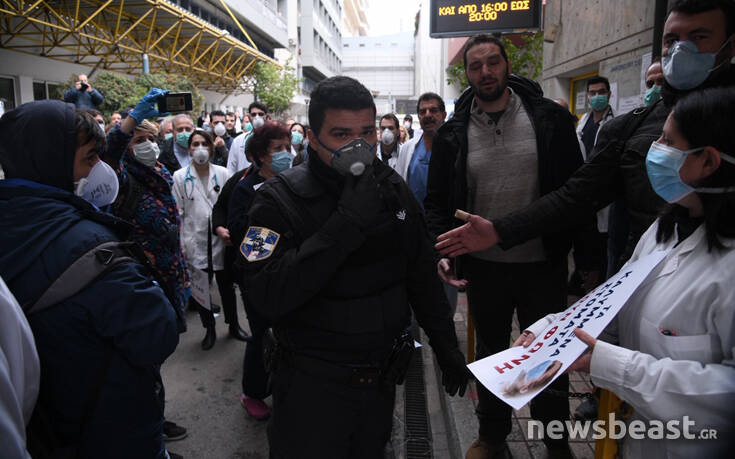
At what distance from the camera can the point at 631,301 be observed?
1.47 metres

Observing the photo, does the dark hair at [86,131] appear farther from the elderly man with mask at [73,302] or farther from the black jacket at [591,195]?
the black jacket at [591,195]

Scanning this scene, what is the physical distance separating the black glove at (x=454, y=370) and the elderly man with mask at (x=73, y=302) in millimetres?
1110

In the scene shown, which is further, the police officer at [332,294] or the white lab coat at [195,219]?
the white lab coat at [195,219]

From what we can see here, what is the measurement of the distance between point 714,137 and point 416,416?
2830 millimetres

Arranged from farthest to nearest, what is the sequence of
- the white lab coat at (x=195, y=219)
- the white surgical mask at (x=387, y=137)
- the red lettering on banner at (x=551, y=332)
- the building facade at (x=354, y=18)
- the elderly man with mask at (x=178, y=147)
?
the building facade at (x=354, y=18)
the white surgical mask at (x=387, y=137)
the elderly man with mask at (x=178, y=147)
the white lab coat at (x=195, y=219)
the red lettering on banner at (x=551, y=332)

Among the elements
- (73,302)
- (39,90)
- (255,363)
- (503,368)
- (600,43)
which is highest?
(39,90)

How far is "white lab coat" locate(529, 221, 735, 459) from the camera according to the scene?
1160 mm

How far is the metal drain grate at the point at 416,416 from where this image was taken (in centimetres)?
311

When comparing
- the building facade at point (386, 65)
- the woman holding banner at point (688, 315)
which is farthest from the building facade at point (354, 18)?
the woman holding banner at point (688, 315)

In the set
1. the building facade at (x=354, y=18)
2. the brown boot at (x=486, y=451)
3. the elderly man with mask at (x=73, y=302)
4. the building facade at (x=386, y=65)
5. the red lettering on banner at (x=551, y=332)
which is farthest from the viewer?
the building facade at (x=354, y=18)

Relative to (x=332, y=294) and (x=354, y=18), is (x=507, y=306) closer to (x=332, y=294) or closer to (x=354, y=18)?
(x=332, y=294)

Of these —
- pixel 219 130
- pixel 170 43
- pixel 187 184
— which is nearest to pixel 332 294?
pixel 187 184

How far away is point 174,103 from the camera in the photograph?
10.1 feet

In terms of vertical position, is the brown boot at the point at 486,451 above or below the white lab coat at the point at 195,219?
below
